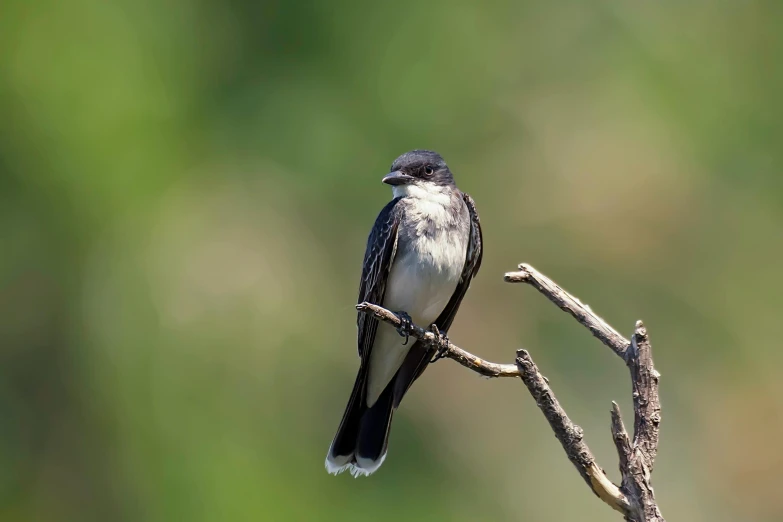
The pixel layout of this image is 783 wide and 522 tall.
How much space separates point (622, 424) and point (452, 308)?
185 centimetres

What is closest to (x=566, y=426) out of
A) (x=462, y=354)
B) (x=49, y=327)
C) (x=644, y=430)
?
(x=644, y=430)

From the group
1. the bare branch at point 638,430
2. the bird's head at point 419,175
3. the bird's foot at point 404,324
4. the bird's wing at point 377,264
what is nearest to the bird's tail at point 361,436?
the bird's wing at point 377,264

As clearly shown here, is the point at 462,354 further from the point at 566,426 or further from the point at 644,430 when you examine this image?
the point at 644,430

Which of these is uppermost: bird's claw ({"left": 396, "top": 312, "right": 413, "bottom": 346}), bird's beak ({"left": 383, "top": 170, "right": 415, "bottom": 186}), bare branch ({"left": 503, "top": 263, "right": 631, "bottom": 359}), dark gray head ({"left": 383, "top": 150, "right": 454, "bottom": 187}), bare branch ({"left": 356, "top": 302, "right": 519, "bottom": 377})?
dark gray head ({"left": 383, "top": 150, "right": 454, "bottom": 187})

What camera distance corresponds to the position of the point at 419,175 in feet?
15.8

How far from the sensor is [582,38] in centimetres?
909

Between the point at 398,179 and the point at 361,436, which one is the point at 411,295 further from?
the point at 361,436

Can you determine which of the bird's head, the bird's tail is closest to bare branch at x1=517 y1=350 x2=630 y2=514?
the bird's head

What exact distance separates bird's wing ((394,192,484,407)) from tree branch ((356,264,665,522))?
1.24m

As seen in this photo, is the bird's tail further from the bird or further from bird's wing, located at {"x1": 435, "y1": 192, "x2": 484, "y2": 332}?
bird's wing, located at {"x1": 435, "y1": 192, "x2": 484, "y2": 332}

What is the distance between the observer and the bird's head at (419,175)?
186 inches

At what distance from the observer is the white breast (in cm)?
450

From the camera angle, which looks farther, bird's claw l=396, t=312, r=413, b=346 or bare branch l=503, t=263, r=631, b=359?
bird's claw l=396, t=312, r=413, b=346

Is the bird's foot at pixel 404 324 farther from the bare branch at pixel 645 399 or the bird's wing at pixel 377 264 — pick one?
the bare branch at pixel 645 399
